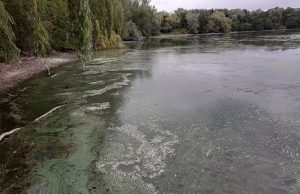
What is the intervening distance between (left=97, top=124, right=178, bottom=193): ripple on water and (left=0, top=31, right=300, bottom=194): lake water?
0.08 feet

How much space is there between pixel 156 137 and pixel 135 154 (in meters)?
1.34

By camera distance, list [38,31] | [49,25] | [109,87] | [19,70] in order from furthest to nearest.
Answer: [49,25]
[19,70]
[109,87]
[38,31]

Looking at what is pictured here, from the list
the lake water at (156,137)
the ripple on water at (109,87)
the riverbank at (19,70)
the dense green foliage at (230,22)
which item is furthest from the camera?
the dense green foliage at (230,22)

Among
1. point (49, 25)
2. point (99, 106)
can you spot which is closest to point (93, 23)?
point (49, 25)

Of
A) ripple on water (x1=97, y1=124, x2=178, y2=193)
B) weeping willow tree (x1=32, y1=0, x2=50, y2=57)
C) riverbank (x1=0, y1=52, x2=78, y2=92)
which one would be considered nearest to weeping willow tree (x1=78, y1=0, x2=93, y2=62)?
weeping willow tree (x1=32, y1=0, x2=50, y2=57)

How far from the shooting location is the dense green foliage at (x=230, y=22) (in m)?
89.1

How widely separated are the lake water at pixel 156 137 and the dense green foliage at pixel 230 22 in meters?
71.3

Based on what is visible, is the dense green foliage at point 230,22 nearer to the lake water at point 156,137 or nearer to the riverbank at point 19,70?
the riverbank at point 19,70

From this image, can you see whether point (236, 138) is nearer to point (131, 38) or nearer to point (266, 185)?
point (266, 185)

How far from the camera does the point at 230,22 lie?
91.1 metres

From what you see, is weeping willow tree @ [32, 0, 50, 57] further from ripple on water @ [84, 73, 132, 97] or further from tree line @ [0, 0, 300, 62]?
ripple on water @ [84, 73, 132, 97]

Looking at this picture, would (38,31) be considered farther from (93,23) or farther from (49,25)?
(49,25)

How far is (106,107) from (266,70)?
11.3m

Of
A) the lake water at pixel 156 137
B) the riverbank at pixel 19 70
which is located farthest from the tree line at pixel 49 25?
the lake water at pixel 156 137
